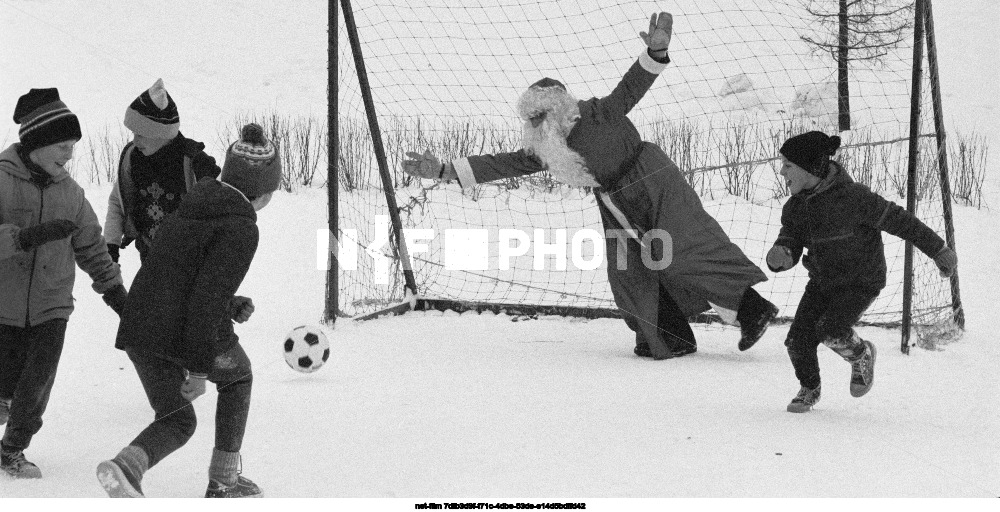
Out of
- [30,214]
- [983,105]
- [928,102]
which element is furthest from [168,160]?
[983,105]

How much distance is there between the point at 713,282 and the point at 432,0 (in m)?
12.6

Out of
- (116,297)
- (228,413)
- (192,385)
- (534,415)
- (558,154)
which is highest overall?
(558,154)

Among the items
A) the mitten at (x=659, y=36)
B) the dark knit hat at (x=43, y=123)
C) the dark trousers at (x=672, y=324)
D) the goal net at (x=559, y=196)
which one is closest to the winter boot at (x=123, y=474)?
the dark knit hat at (x=43, y=123)

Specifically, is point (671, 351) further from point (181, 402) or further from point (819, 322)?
point (181, 402)

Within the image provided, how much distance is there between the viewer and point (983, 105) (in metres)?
14.7

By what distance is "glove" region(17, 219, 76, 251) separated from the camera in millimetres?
3689

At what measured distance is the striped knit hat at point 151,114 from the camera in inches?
184

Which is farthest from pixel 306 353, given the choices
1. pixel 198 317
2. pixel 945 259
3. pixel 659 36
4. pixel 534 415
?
pixel 945 259

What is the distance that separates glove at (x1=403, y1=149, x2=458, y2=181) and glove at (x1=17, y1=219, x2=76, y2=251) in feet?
8.02

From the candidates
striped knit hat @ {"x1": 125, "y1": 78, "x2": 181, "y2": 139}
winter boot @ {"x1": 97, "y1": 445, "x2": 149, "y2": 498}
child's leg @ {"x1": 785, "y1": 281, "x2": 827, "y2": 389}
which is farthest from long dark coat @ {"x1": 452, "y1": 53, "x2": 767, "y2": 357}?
winter boot @ {"x1": 97, "y1": 445, "x2": 149, "y2": 498}

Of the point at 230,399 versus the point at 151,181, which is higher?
the point at 151,181

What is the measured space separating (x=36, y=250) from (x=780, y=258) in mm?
2813

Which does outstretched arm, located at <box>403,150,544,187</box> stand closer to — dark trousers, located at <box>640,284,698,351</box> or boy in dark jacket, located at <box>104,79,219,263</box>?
dark trousers, located at <box>640,284,698,351</box>

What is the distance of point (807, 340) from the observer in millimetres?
4664
